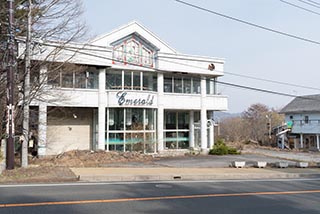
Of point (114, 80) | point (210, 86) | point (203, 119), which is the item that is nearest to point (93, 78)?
point (114, 80)

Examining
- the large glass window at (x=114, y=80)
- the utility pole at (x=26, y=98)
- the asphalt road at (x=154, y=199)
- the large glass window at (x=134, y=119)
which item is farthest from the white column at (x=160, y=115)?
the asphalt road at (x=154, y=199)

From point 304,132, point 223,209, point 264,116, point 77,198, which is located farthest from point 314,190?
point 264,116

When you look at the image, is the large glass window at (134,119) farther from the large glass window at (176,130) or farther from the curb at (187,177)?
the curb at (187,177)

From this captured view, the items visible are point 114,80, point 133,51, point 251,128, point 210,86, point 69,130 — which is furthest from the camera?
point 251,128

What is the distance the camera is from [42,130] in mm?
23469

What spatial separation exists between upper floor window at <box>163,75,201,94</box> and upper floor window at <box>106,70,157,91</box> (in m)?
1.68

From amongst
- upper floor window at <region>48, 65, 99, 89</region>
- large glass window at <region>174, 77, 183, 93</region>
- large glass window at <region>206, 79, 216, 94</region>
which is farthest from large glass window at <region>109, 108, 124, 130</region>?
large glass window at <region>206, 79, 216, 94</region>

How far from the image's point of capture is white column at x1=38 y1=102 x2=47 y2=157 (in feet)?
75.7

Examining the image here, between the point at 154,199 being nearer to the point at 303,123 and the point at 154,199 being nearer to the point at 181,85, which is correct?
the point at 181,85

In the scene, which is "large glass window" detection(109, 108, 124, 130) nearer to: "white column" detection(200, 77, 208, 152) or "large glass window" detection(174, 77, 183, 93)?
"large glass window" detection(174, 77, 183, 93)

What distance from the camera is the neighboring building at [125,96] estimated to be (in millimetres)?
24844

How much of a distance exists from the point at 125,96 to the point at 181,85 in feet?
20.3

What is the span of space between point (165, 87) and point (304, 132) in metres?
32.6

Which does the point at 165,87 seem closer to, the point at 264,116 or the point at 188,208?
the point at 188,208
